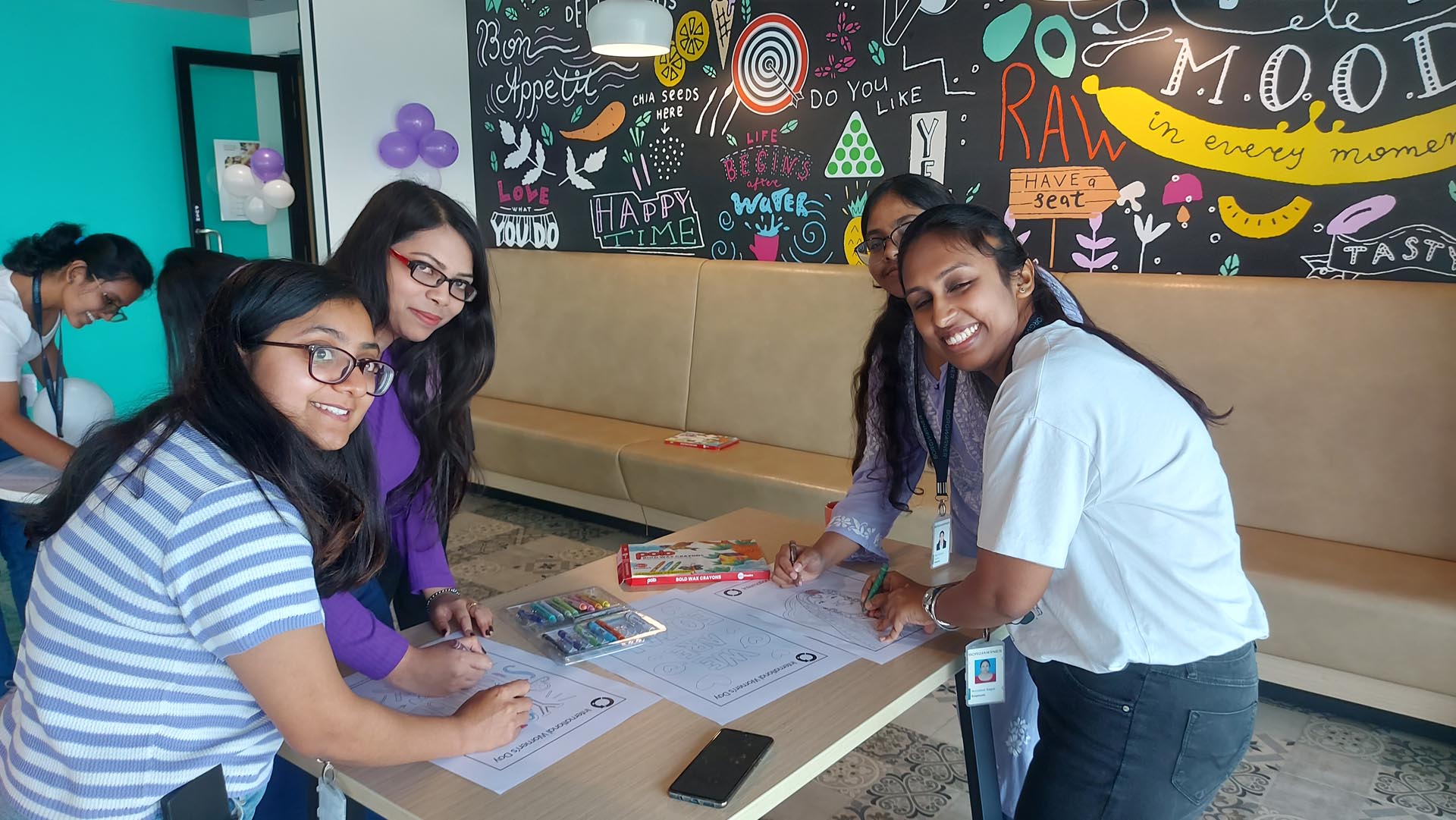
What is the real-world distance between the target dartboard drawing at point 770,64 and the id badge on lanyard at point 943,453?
2.79m

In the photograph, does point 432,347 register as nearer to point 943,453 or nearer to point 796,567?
point 796,567

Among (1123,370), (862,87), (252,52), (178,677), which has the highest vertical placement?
(252,52)

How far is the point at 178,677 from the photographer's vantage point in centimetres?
109

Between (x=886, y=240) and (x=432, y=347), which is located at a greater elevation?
(x=886, y=240)

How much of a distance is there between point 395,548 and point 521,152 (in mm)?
3975

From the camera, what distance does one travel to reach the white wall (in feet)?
18.3

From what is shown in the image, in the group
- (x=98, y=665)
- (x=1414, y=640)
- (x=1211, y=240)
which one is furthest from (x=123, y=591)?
(x=1211, y=240)

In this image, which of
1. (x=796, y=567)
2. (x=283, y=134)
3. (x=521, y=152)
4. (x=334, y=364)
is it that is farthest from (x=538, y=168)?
(x=334, y=364)

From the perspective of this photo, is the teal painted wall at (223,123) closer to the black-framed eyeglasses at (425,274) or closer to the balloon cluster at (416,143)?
the balloon cluster at (416,143)

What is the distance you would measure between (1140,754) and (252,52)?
27.4 ft

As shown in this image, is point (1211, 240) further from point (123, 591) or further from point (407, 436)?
point (123, 591)

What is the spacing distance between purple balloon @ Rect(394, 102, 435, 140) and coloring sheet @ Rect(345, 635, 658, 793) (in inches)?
184

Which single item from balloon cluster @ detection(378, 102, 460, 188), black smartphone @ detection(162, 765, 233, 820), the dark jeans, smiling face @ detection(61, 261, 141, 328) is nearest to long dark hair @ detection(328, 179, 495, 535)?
black smartphone @ detection(162, 765, 233, 820)

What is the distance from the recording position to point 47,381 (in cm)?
291
